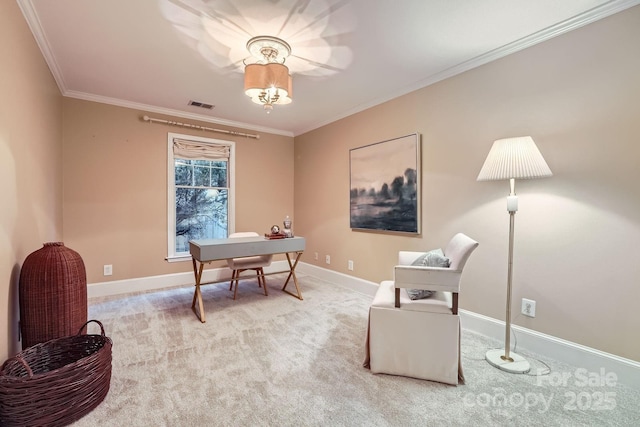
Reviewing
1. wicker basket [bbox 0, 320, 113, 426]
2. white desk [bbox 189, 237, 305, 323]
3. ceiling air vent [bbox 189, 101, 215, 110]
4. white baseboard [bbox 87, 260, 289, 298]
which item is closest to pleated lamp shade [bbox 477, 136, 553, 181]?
white desk [bbox 189, 237, 305, 323]

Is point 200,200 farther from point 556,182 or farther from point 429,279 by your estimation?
point 556,182

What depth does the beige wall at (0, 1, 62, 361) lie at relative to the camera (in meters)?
1.64

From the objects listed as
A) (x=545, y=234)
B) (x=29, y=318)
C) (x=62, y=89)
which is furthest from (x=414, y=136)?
(x=62, y=89)

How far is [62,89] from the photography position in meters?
3.20

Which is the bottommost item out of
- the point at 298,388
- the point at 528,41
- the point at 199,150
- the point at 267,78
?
the point at 298,388

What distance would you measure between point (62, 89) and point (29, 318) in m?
2.70

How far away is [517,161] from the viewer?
1949 mm

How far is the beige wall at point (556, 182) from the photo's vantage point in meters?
1.85

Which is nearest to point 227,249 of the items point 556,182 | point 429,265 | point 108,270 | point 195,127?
point 108,270

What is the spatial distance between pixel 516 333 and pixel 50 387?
9.99ft

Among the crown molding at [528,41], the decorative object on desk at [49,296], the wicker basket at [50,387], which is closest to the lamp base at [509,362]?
the crown molding at [528,41]

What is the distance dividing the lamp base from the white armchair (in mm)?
374

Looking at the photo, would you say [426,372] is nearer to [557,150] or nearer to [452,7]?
[557,150]

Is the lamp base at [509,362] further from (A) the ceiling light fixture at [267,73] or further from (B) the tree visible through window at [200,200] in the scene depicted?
(B) the tree visible through window at [200,200]
